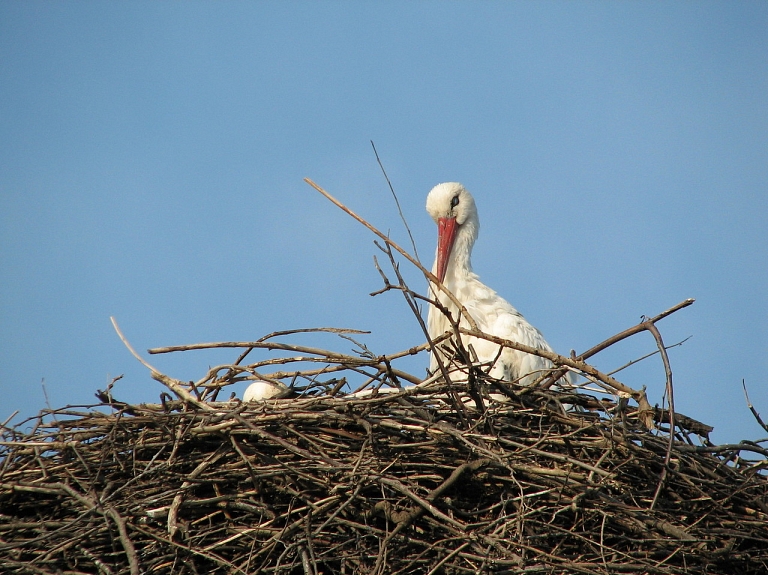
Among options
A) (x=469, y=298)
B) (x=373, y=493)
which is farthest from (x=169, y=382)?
(x=469, y=298)

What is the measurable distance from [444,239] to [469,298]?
0.46 metres

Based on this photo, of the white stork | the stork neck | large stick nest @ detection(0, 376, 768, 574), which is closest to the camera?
large stick nest @ detection(0, 376, 768, 574)

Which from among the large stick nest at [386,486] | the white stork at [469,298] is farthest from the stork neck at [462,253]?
the large stick nest at [386,486]

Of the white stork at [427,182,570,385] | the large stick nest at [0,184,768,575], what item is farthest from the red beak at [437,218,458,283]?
the large stick nest at [0,184,768,575]

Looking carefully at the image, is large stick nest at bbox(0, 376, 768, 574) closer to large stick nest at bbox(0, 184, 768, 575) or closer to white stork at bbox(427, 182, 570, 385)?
large stick nest at bbox(0, 184, 768, 575)

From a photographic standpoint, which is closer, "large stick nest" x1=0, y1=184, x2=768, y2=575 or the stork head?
"large stick nest" x1=0, y1=184, x2=768, y2=575

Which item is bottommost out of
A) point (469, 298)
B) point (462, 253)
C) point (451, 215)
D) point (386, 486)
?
point (386, 486)

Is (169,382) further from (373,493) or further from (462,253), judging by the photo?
(462,253)

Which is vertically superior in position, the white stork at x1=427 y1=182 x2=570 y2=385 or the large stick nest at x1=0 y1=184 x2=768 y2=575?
the white stork at x1=427 y1=182 x2=570 y2=385

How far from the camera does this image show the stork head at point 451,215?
500 centimetres

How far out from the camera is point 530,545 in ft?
9.09

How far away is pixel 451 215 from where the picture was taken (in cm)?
505

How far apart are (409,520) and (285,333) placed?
924 mm

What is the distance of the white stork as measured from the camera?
432 cm
